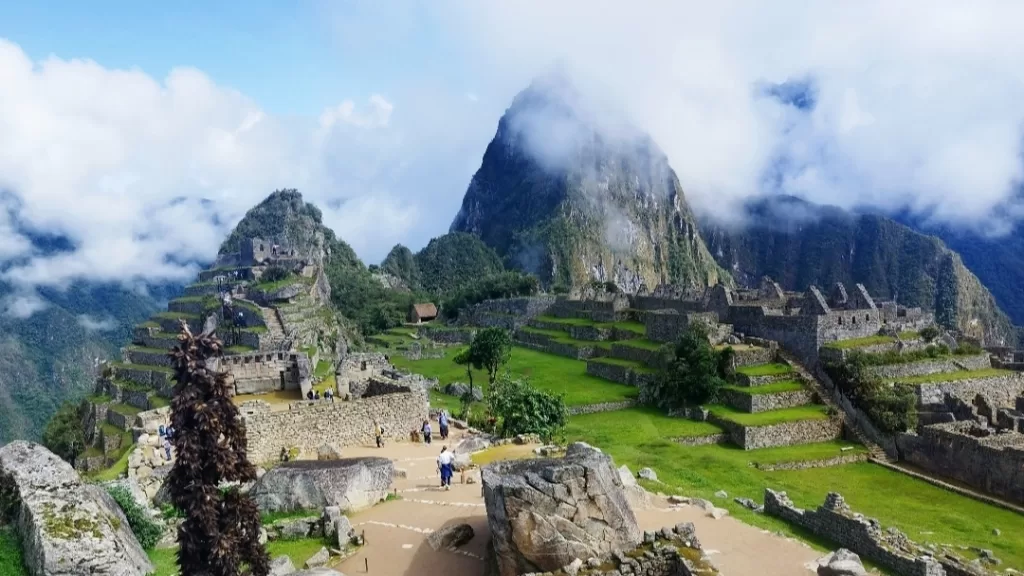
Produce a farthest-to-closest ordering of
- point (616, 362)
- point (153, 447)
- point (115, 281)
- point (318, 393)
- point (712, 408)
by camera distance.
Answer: point (115, 281) < point (616, 362) < point (712, 408) < point (318, 393) < point (153, 447)

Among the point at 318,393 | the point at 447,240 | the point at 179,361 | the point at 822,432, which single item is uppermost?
the point at 447,240

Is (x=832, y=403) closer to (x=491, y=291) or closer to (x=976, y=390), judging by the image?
(x=976, y=390)

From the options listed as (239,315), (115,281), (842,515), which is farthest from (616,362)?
(115,281)

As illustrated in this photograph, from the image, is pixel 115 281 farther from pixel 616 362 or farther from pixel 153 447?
pixel 153 447

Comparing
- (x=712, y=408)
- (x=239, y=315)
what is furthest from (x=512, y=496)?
(x=239, y=315)

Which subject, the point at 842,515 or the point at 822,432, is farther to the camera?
the point at 822,432

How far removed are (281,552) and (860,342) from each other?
35.8 m

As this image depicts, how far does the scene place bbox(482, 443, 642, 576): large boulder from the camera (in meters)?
11.6

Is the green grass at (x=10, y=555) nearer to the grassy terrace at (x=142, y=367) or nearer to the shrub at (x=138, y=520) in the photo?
the shrub at (x=138, y=520)

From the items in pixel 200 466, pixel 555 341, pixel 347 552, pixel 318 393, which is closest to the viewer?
pixel 200 466

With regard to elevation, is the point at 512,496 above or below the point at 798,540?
above

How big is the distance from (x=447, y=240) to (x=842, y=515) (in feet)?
528

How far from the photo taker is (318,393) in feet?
83.9

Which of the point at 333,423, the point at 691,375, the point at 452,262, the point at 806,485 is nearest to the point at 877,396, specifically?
the point at 691,375
